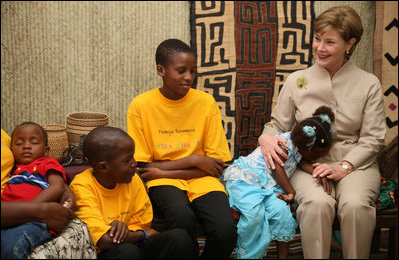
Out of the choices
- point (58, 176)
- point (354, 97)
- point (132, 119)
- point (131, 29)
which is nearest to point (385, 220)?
point (354, 97)

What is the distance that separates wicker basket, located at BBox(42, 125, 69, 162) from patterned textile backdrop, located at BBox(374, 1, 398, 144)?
7.11ft

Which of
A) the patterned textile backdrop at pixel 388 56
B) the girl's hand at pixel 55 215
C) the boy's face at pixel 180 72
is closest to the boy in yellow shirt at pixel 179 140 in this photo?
the boy's face at pixel 180 72

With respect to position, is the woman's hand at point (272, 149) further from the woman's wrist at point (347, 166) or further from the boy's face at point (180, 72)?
the boy's face at point (180, 72)

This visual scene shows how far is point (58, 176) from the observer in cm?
225

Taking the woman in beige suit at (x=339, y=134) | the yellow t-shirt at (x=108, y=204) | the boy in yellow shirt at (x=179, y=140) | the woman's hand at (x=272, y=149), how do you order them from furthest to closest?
1. the woman's hand at (x=272, y=149)
2. the boy in yellow shirt at (x=179, y=140)
3. the woman in beige suit at (x=339, y=134)
4. the yellow t-shirt at (x=108, y=204)

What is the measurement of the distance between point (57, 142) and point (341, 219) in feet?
5.40

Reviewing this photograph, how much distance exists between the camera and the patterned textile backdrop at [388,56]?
3.19 meters

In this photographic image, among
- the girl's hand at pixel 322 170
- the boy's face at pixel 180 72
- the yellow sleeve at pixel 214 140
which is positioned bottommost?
the girl's hand at pixel 322 170

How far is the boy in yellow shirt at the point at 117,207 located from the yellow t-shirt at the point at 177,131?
29 centimetres

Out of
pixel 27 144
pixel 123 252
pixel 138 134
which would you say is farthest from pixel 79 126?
pixel 123 252

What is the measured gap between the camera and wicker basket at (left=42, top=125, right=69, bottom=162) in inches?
105

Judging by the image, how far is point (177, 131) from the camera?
2.66 m

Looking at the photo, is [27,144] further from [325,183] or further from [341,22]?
[341,22]

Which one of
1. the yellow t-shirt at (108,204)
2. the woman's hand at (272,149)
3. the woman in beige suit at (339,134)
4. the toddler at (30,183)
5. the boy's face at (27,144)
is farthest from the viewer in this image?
the woman's hand at (272,149)
